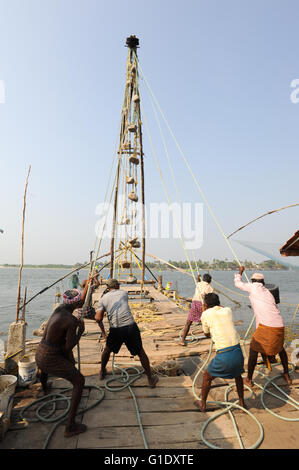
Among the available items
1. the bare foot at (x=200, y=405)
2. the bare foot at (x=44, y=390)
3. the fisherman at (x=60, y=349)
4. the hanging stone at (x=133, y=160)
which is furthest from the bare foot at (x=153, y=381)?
the hanging stone at (x=133, y=160)

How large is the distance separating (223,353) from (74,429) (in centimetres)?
212

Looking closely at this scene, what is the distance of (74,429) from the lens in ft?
9.94

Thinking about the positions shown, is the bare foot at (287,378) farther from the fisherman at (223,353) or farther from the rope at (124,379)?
the rope at (124,379)

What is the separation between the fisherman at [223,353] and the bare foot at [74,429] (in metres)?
1.64

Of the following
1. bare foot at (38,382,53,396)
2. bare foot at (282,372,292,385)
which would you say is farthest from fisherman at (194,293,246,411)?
bare foot at (38,382,53,396)

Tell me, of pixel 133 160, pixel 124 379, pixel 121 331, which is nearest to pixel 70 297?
pixel 121 331

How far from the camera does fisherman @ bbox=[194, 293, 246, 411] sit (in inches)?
133

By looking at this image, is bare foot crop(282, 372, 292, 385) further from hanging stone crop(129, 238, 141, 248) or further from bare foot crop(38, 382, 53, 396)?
hanging stone crop(129, 238, 141, 248)

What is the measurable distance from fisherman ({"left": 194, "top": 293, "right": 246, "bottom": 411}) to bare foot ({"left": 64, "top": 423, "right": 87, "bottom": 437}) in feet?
5.39

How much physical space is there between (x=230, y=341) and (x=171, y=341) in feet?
11.2

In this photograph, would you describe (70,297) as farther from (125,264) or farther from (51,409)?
(125,264)
